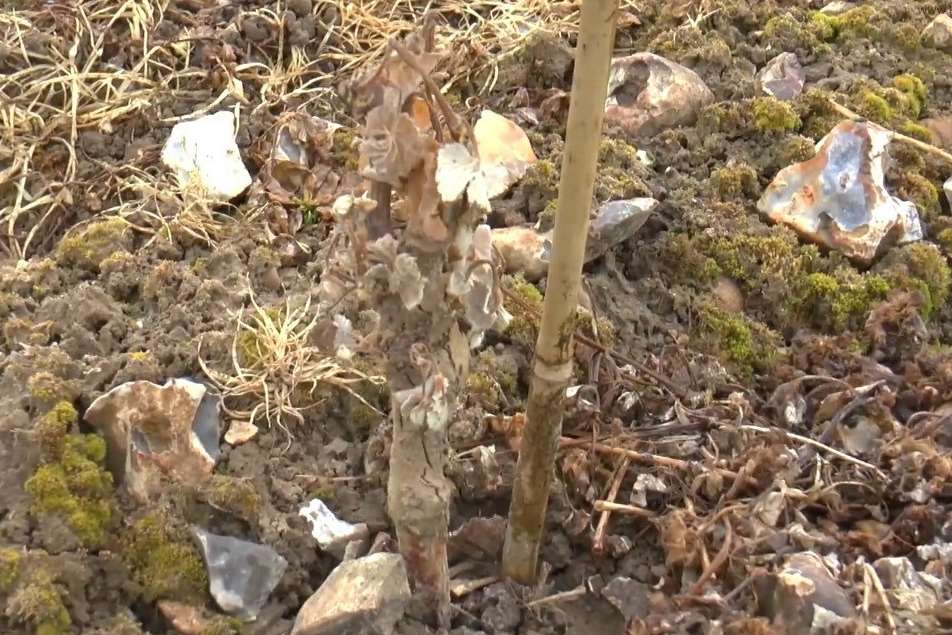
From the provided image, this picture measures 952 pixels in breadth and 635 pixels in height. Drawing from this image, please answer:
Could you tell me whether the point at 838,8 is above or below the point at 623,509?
above

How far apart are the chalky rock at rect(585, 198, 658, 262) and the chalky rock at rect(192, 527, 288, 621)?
2.53ft

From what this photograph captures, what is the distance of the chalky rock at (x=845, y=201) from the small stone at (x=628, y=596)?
0.84m

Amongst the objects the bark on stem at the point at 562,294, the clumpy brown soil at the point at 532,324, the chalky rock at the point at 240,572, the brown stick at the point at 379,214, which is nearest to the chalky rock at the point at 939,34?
the clumpy brown soil at the point at 532,324

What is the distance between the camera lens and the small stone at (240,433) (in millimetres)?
1537

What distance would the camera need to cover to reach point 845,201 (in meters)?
1.92

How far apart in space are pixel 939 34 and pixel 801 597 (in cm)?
164

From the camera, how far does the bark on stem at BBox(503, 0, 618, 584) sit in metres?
0.98

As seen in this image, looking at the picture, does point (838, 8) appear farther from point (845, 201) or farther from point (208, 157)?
point (208, 157)

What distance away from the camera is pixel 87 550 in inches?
52.4

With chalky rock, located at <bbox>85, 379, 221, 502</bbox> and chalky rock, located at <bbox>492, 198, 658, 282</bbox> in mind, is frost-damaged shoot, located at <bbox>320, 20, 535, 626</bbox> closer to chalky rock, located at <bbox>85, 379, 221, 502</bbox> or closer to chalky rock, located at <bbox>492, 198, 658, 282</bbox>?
chalky rock, located at <bbox>85, 379, 221, 502</bbox>

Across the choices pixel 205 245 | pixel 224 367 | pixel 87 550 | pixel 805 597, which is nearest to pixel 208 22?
pixel 205 245

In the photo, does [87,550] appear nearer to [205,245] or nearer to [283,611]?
[283,611]

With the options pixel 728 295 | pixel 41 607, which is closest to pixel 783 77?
pixel 728 295

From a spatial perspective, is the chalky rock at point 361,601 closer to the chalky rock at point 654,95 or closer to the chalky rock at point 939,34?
the chalky rock at point 654,95
